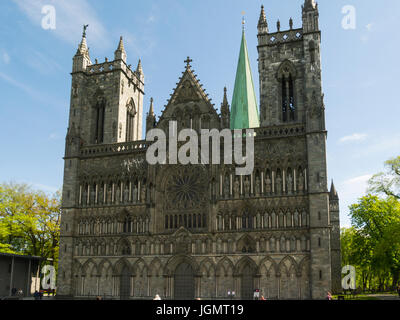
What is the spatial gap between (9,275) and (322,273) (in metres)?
28.7

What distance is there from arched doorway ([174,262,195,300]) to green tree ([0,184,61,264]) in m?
21.8

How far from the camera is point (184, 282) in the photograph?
3709 cm

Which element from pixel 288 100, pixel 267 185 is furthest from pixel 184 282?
pixel 288 100

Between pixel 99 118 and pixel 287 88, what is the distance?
20058 millimetres

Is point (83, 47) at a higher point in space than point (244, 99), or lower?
higher

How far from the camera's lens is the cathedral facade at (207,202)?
35.1 meters

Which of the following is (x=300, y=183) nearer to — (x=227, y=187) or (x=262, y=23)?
(x=227, y=187)

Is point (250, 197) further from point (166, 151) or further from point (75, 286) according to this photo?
point (75, 286)

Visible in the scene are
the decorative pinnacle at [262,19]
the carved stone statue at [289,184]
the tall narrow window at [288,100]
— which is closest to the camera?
the carved stone statue at [289,184]

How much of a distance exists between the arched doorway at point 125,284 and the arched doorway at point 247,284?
10359 millimetres

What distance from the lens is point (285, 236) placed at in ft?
115

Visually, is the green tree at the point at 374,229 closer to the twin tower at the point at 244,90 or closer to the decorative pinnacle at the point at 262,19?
the twin tower at the point at 244,90

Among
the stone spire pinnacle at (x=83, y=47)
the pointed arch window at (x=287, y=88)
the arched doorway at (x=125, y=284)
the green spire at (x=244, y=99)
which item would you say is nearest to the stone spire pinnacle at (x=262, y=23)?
the pointed arch window at (x=287, y=88)
